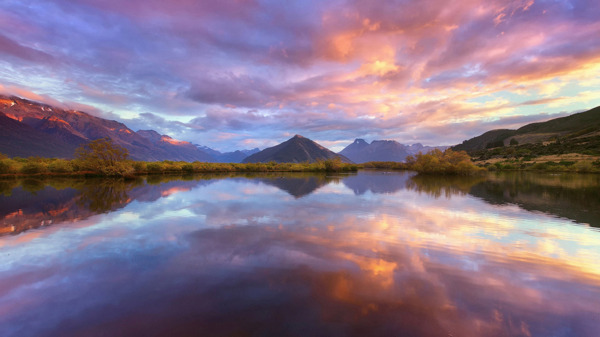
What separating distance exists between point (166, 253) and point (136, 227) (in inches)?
164

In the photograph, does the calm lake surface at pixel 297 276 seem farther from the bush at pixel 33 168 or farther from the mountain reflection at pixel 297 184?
the bush at pixel 33 168

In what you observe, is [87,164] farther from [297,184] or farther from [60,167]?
[297,184]

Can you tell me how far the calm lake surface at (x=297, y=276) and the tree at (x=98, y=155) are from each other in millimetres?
30901

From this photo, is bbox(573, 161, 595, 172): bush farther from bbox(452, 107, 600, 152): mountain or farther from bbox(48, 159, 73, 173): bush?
bbox(48, 159, 73, 173): bush

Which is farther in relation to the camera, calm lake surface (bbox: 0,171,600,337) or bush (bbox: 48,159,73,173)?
bush (bbox: 48,159,73,173)

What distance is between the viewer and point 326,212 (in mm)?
13734

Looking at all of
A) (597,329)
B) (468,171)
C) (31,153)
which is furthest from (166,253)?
(31,153)

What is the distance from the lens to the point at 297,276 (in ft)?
19.0

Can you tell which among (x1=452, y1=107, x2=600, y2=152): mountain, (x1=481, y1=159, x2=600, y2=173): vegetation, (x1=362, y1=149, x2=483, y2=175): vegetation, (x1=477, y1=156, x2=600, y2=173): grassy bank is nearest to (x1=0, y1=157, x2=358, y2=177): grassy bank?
(x1=362, y1=149, x2=483, y2=175): vegetation

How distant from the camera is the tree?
3638cm

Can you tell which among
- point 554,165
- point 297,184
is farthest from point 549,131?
point 297,184

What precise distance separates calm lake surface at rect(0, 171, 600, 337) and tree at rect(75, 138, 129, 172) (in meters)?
30.9

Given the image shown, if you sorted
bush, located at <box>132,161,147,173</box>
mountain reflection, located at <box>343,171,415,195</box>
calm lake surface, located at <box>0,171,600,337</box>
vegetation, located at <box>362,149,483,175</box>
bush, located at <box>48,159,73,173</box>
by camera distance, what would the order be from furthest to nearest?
vegetation, located at <box>362,149,483,175</box> → bush, located at <box>132,161,147,173</box> → bush, located at <box>48,159,73,173</box> → mountain reflection, located at <box>343,171,415,195</box> → calm lake surface, located at <box>0,171,600,337</box>

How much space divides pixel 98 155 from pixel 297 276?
45435 millimetres
